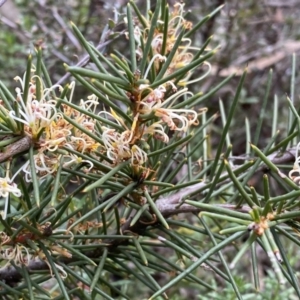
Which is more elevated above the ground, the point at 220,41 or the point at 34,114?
the point at 34,114

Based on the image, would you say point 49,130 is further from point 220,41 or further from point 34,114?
point 220,41

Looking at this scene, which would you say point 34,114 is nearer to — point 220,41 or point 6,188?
point 6,188

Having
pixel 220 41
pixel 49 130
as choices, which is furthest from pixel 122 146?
pixel 220 41

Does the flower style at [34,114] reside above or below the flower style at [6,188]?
above

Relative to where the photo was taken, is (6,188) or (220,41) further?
(220,41)

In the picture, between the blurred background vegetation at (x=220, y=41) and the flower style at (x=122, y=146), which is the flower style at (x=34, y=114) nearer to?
the flower style at (x=122, y=146)

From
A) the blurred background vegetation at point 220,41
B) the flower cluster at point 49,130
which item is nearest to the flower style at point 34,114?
the flower cluster at point 49,130

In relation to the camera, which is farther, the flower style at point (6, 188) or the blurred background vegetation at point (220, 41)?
the blurred background vegetation at point (220, 41)

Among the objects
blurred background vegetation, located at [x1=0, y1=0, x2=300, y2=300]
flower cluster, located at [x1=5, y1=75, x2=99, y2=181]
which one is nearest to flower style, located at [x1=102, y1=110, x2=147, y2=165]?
flower cluster, located at [x1=5, y1=75, x2=99, y2=181]

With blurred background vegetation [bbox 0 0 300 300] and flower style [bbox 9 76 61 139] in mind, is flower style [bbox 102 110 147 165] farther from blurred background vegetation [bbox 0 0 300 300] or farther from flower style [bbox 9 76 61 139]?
blurred background vegetation [bbox 0 0 300 300]
